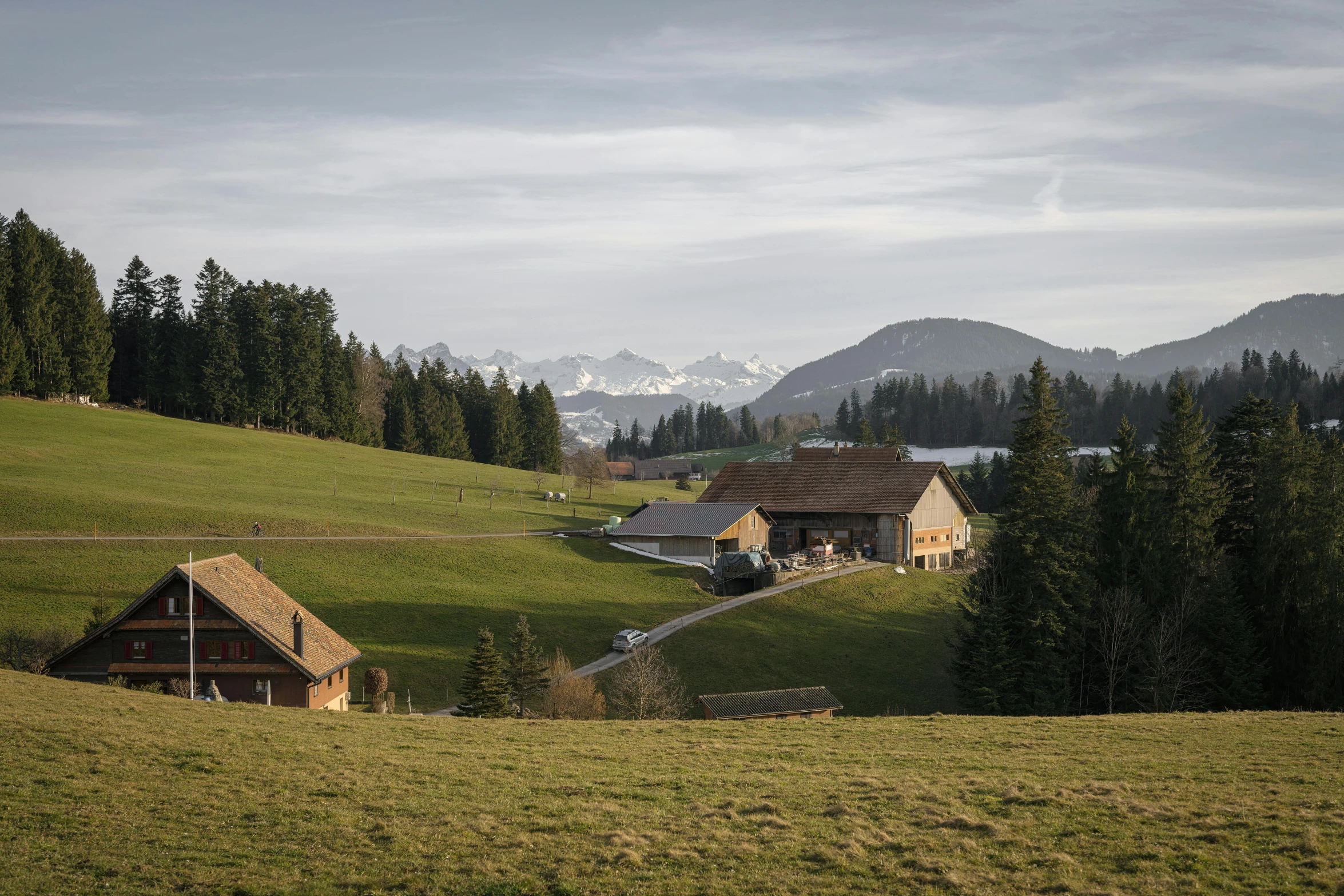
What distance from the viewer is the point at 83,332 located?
316ft

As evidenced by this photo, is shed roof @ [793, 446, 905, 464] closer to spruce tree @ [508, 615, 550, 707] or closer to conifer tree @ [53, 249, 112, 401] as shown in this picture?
spruce tree @ [508, 615, 550, 707]

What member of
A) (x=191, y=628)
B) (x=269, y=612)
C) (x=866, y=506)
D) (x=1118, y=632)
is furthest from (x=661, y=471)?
(x=191, y=628)

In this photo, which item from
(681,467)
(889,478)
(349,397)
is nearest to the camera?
(889,478)

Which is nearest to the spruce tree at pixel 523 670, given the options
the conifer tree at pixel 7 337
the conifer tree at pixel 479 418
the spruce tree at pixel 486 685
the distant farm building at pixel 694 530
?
the spruce tree at pixel 486 685

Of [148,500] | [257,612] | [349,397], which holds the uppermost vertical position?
[349,397]

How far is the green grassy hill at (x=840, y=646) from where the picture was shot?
1794 inches

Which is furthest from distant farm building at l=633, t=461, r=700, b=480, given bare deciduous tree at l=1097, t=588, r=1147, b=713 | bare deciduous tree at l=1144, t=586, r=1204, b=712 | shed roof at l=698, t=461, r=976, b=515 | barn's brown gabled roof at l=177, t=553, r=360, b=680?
barn's brown gabled roof at l=177, t=553, r=360, b=680

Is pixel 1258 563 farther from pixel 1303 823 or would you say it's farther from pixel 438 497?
pixel 438 497

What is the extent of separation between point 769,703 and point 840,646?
677 inches

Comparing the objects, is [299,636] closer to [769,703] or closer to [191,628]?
[191,628]

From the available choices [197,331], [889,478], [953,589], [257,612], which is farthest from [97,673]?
[197,331]

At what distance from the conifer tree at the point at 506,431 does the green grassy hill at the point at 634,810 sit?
4545 inches

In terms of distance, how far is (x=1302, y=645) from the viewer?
43.6 metres

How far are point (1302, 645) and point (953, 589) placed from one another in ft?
76.5
